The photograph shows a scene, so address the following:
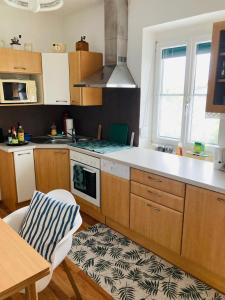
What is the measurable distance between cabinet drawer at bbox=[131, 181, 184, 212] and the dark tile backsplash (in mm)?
817

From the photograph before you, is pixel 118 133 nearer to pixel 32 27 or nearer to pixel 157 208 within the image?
pixel 157 208

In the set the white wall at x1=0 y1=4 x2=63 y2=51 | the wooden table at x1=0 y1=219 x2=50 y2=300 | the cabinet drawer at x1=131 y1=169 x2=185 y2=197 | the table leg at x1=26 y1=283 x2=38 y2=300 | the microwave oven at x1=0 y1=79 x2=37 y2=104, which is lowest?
the table leg at x1=26 y1=283 x2=38 y2=300

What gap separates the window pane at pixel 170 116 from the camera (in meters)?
2.80

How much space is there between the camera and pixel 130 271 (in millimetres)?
2082

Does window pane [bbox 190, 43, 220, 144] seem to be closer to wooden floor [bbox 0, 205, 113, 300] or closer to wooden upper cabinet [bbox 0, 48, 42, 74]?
wooden floor [bbox 0, 205, 113, 300]

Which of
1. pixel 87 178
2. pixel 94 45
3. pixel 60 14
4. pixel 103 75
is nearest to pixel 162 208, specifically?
pixel 87 178

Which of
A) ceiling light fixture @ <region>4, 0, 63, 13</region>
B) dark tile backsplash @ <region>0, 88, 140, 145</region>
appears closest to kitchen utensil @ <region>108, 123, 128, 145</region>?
dark tile backsplash @ <region>0, 88, 140, 145</region>

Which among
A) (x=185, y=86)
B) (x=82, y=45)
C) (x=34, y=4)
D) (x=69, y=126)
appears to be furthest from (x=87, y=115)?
(x=34, y=4)

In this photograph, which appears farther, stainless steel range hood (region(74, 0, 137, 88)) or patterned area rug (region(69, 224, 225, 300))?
stainless steel range hood (region(74, 0, 137, 88))

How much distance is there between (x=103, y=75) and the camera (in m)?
2.83

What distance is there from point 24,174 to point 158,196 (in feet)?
5.75

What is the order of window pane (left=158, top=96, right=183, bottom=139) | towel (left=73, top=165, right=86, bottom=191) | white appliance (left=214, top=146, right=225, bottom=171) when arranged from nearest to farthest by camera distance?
white appliance (left=214, top=146, right=225, bottom=171) < window pane (left=158, top=96, right=183, bottom=139) < towel (left=73, top=165, right=86, bottom=191)

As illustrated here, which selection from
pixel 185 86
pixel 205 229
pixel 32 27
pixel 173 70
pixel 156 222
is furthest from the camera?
pixel 32 27

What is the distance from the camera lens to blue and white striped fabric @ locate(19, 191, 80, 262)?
→ 1529 mm
